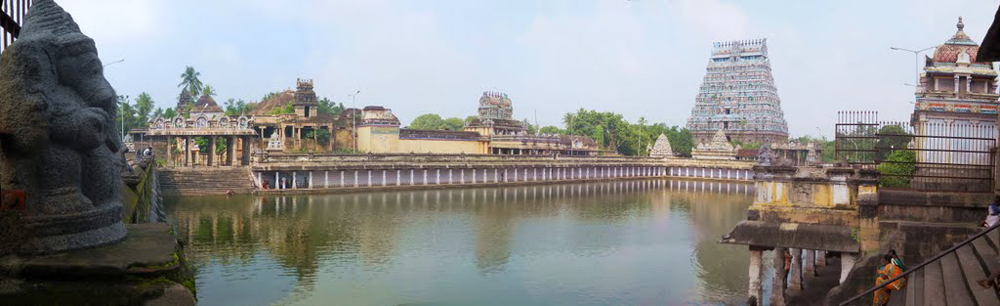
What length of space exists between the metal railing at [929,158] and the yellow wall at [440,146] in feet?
116

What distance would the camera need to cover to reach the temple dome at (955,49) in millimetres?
22422

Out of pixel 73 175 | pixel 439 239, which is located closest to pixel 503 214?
pixel 439 239

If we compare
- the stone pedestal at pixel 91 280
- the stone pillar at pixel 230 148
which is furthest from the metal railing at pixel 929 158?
the stone pillar at pixel 230 148

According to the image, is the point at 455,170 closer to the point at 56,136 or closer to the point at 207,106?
the point at 207,106

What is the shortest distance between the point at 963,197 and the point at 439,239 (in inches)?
574

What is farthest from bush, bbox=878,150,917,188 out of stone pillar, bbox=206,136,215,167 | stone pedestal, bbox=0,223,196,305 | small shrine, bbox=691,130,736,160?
small shrine, bbox=691,130,736,160

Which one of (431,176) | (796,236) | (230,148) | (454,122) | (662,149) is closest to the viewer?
(796,236)

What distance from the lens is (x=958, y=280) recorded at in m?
8.34

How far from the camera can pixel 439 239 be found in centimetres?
2302

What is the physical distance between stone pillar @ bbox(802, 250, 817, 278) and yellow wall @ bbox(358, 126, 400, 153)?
35449 millimetres

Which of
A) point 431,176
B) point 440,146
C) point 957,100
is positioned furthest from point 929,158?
point 440,146

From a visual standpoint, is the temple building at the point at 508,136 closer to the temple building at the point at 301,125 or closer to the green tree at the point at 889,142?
the temple building at the point at 301,125

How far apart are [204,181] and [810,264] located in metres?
27.7

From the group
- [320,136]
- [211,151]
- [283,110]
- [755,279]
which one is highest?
[283,110]
